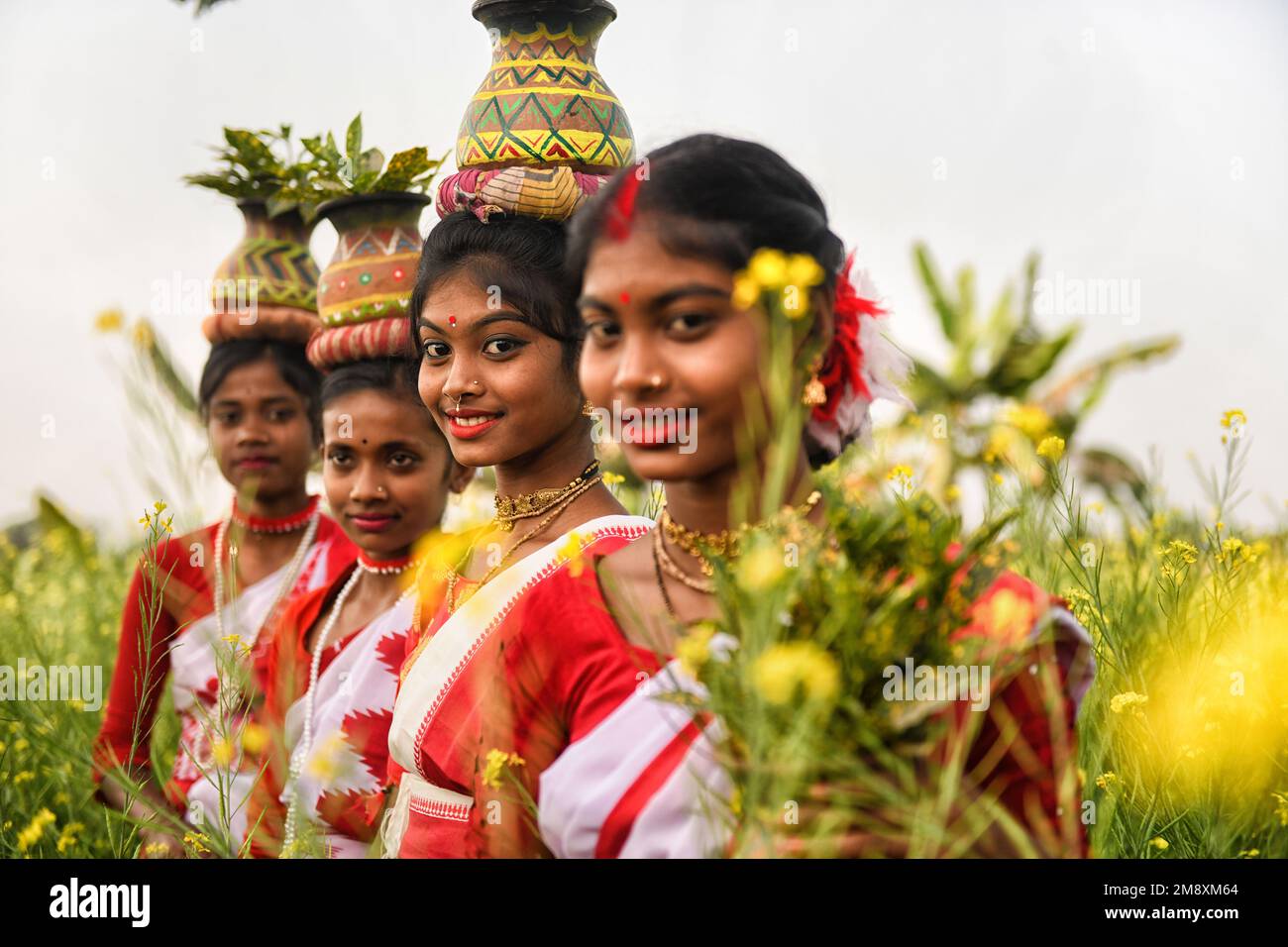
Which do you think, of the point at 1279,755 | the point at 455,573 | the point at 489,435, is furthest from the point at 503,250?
the point at 1279,755

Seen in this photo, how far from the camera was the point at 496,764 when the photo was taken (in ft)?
6.93

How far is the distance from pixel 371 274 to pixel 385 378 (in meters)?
0.26

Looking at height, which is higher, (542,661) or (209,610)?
(209,610)

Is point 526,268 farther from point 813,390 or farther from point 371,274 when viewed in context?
point 813,390

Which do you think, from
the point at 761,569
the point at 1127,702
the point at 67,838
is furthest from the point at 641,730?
the point at 67,838

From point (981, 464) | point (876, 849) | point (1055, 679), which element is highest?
point (981, 464)

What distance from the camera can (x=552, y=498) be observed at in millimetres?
2781

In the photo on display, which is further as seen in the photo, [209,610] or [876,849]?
[209,610]

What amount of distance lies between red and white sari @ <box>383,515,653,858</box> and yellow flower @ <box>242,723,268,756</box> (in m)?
0.27

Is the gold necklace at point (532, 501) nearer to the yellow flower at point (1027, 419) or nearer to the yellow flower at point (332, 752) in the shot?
the yellow flower at point (332, 752)

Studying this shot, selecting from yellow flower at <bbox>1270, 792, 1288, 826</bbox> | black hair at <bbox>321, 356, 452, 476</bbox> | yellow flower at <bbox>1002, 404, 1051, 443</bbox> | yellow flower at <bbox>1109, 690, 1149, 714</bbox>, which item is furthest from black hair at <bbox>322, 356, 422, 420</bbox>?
yellow flower at <bbox>1270, 792, 1288, 826</bbox>

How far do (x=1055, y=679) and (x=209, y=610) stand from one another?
9.90 ft

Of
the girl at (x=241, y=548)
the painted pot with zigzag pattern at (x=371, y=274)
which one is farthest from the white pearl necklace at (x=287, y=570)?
the painted pot with zigzag pattern at (x=371, y=274)

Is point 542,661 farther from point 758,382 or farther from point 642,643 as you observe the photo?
point 758,382
